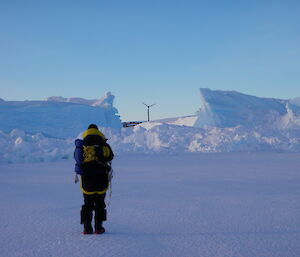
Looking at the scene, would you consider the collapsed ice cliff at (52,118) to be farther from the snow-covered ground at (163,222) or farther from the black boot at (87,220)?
the black boot at (87,220)

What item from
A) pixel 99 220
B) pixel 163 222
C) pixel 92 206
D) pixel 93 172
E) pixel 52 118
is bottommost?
pixel 163 222

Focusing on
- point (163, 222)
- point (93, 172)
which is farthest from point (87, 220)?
point (163, 222)

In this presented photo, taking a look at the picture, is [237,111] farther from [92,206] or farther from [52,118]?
[92,206]

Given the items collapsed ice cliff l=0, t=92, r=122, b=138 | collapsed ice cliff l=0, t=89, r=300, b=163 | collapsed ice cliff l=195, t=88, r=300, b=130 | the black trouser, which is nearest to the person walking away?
the black trouser

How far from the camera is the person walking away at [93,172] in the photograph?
342 centimetres

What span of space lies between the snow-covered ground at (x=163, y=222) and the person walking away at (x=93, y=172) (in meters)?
0.25

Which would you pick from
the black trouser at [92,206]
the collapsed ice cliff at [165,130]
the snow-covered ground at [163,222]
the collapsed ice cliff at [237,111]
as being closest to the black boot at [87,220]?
the black trouser at [92,206]

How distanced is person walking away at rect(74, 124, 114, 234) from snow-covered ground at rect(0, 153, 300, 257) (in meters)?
0.25

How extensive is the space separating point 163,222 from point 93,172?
3.52 feet

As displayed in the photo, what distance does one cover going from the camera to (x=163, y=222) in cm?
376

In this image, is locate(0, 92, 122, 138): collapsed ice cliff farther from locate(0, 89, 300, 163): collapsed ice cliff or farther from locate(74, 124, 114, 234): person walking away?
locate(74, 124, 114, 234): person walking away

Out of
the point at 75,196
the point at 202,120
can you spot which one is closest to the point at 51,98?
the point at 202,120

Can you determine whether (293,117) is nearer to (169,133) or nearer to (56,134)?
(169,133)

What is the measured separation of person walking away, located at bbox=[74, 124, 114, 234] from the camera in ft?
11.2
